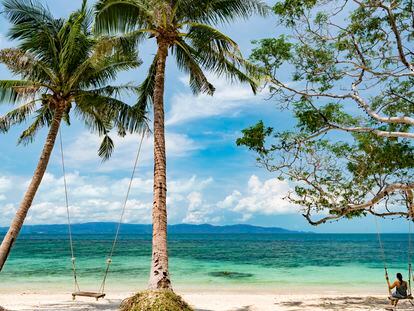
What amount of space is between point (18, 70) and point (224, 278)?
1735 cm

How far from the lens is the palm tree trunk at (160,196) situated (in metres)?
8.62

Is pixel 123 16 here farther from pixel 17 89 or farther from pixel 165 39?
pixel 17 89

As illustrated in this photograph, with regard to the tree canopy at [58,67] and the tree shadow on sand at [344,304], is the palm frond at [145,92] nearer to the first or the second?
the tree canopy at [58,67]

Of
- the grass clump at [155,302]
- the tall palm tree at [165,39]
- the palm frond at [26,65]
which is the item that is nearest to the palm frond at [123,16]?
the tall palm tree at [165,39]

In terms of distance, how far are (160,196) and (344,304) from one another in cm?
781

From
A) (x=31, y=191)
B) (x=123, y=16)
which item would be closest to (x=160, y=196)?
(x=31, y=191)

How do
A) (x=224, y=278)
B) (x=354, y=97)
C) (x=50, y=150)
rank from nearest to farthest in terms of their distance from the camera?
1. (x=354, y=97)
2. (x=50, y=150)
3. (x=224, y=278)

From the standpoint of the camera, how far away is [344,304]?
43.0 feet

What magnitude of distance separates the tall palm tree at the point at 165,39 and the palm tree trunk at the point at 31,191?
9.70 feet

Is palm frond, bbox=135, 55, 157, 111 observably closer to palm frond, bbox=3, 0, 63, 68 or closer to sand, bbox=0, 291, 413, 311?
palm frond, bbox=3, 0, 63, 68

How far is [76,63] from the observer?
1170cm

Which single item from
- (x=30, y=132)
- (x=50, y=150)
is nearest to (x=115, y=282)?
(x=30, y=132)

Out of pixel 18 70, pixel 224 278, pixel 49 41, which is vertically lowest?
pixel 224 278

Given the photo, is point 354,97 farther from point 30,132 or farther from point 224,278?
point 224,278
